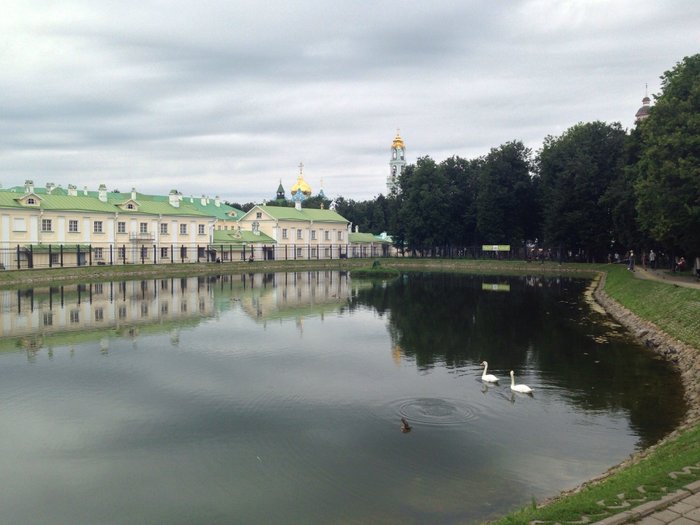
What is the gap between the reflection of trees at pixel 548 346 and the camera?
1549 cm

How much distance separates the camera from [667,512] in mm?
6852

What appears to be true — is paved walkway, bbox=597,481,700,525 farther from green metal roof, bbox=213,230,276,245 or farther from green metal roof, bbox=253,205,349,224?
green metal roof, bbox=253,205,349,224

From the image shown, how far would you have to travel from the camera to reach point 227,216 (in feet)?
317

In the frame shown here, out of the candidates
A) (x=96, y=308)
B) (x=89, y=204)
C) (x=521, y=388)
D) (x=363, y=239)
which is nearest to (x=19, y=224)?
(x=89, y=204)

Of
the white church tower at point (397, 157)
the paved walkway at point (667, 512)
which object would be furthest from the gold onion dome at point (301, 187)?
the paved walkway at point (667, 512)

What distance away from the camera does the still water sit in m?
9.70

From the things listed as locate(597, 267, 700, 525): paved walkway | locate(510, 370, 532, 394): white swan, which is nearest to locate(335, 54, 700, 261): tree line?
locate(510, 370, 532, 394): white swan

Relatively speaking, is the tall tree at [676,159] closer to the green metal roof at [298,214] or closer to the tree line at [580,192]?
the tree line at [580,192]

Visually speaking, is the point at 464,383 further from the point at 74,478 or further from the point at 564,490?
the point at 74,478

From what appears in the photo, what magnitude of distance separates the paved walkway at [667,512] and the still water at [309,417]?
268cm

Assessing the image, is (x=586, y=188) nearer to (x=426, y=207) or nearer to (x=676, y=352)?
(x=426, y=207)

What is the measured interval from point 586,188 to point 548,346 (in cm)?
4318

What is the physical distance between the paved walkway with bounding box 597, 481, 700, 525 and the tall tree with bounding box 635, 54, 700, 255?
85.9 feet

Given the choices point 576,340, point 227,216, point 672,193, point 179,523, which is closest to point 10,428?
point 179,523
